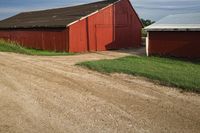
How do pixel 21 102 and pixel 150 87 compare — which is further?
pixel 150 87

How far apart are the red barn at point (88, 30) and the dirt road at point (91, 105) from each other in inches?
498

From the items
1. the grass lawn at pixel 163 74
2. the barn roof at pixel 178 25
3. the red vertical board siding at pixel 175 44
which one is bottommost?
the grass lawn at pixel 163 74

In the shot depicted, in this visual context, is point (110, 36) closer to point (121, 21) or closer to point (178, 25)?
point (121, 21)

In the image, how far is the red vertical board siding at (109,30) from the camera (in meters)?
27.3

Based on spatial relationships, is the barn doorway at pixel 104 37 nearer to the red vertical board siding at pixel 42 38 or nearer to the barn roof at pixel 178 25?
the red vertical board siding at pixel 42 38

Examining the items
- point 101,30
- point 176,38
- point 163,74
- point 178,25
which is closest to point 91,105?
point 163,74

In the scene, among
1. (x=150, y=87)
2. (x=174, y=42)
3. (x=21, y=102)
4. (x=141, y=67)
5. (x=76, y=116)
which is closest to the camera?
(x=76, y=116)

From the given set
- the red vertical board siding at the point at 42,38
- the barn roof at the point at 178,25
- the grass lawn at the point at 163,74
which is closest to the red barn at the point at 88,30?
the red vertical board siding at the point at 42,38

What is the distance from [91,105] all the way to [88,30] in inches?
742

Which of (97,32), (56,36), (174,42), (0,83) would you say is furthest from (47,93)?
(97,32)

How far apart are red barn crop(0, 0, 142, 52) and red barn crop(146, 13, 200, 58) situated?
6.08 metres

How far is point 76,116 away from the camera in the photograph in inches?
346

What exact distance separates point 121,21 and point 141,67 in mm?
16047

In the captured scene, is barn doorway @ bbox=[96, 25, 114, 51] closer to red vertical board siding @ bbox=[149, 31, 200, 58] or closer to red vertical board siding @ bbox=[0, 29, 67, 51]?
red vertical board siding @ bbox=[0, 29, 67, 51]
